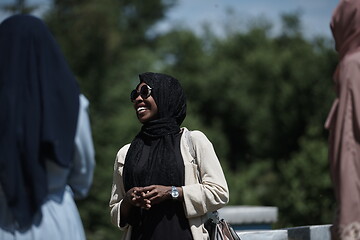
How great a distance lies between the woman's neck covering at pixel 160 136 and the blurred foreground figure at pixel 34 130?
0.85m

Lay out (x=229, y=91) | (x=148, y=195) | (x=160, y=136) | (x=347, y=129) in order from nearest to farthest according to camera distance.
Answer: (x=347, y=129) → (x=148, y=195) → (x=160, y=136) → (x=229, y=91)

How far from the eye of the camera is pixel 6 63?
3.10 metres

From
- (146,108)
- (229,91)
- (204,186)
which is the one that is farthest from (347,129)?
(229,91)

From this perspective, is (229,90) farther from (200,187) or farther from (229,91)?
(200,187)

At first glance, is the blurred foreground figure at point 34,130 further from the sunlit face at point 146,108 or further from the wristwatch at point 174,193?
the sunlit face at point 146,108

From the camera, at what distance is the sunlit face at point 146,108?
13.6ft

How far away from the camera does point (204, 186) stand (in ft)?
13.0

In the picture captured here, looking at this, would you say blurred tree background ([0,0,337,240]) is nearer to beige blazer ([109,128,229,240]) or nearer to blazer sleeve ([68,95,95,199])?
beige blazer ([109,128,229,240])

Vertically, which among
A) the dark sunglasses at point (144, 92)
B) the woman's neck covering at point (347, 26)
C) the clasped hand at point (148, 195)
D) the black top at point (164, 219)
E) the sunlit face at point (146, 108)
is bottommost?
the black top at point (164, 219)

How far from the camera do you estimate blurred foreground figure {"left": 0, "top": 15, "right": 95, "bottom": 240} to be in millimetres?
3057

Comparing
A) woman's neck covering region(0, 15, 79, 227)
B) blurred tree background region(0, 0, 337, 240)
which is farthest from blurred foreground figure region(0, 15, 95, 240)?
blurred tree background region(0, 0, 337, 240)

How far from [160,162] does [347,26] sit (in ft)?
4.25

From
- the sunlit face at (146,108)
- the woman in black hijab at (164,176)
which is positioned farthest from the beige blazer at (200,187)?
the sunlit face at (146,108)

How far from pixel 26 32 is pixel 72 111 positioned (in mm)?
386
